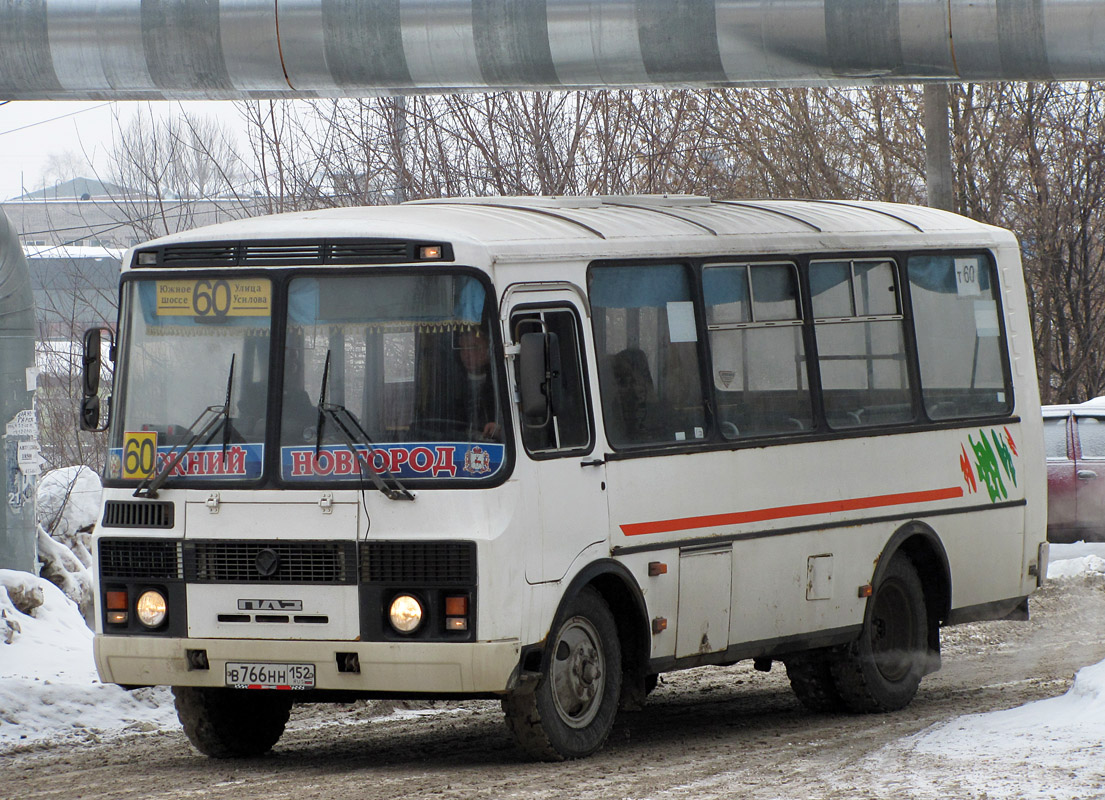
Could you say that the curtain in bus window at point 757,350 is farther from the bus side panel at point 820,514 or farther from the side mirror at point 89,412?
the side mirror at point 89,412

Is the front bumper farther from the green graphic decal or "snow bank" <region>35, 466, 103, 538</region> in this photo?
"snow bank" <region>35, 466, 103, 538</region>

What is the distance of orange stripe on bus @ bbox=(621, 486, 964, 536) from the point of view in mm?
9234

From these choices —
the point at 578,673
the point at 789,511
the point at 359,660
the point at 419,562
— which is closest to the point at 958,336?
the point at 789,511

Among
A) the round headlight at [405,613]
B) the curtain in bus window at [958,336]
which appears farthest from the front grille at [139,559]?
the curtain in bus window at [958,336]

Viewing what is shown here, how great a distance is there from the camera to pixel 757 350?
33.3 feet

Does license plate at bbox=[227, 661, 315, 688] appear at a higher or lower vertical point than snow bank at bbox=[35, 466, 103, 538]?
lower

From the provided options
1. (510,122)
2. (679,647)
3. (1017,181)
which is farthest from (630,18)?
(1017,181)

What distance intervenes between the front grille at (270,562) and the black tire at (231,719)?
2.47 feet

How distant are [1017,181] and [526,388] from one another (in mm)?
19948

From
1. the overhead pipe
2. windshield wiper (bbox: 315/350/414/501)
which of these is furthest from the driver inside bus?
the overhead pipe

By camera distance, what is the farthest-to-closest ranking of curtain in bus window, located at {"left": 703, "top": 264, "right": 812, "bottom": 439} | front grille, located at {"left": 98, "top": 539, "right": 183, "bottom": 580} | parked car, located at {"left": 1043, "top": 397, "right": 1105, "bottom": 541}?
parked car, located at {"left": 1043, "top": 397, "right": 1105, "bottom": 541} < curtain in bus window, located at {"left": 703, "top": 264, "right": 812, "bottom": 439} < front grille, located at {"left": 98, "top": 539, "right": 183, "bottom": 580}

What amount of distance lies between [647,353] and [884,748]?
2348mm

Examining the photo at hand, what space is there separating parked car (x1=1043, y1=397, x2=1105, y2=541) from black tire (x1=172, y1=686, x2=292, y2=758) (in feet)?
38.6

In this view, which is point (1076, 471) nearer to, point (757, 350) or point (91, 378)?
point (757, 350)
